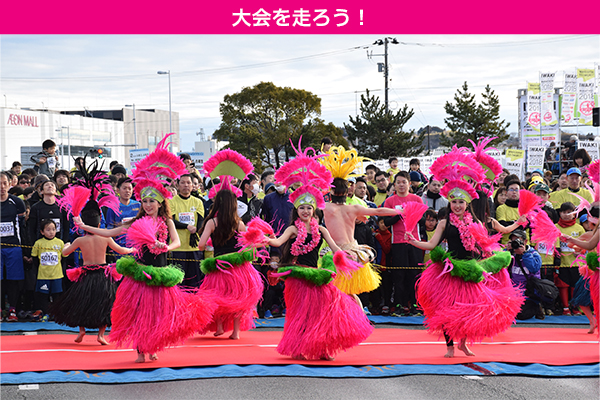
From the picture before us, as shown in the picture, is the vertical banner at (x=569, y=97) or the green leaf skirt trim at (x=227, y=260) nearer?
the green leaf skirt trim at (x=227, y=260)

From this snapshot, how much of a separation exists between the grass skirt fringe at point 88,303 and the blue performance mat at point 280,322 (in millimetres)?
1167

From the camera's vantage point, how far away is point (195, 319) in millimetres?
6703

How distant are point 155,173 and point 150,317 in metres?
1.54

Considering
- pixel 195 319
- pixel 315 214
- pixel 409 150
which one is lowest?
pixel 195 319

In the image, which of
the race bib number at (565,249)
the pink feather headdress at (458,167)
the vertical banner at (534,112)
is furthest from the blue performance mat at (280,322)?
the vertical banner at (534,112)

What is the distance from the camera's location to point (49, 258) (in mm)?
9031

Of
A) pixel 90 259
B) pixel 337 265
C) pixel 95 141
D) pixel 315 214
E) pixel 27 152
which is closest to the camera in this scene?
pixel 337 265

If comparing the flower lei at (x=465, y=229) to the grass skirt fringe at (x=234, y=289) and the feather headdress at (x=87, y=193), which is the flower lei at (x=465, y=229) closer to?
the grass skirt fringe at (x=234, y=289)

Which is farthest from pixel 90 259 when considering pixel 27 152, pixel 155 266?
pixel 27 152

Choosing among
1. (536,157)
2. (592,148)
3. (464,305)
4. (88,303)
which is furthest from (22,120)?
(464,305)

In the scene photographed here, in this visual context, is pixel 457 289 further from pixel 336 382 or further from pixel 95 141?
pixel 95 141

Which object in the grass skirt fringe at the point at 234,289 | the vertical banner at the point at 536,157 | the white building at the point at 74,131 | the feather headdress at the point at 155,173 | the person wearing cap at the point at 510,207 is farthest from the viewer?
the white building at the point at 74,131

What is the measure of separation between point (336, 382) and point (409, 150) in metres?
36.4

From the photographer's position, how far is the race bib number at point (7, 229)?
30.1 feet
